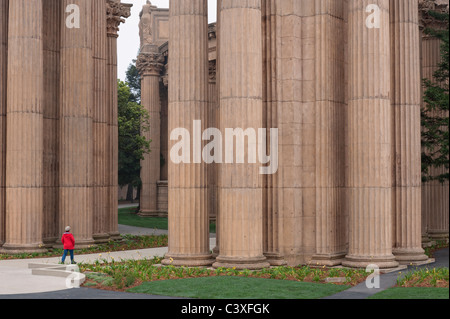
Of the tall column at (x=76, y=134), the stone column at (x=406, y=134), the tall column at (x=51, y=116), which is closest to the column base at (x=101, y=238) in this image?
the tall column at (x=76, y=134)

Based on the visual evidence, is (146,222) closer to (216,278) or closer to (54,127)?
(54,127)

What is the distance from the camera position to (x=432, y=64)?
128ft

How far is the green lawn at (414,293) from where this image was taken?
691 inches

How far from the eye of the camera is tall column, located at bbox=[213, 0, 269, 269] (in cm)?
2333

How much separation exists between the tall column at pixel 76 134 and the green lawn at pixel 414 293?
19.6 metres

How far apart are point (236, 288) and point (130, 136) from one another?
156ft

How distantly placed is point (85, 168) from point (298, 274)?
16.1 metres

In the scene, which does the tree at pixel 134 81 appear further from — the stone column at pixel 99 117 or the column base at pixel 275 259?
the column base at pixel 275 259

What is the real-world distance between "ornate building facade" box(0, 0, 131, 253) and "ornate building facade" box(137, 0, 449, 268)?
10.2 meters

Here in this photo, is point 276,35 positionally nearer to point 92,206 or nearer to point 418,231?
point 418,231

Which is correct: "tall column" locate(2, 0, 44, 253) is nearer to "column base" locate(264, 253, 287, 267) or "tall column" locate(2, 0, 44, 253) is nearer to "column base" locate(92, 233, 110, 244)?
"column base" locate(92, 233, 110, 244)

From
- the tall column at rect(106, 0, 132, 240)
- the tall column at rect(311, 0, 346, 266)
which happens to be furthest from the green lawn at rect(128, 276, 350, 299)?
the tall column at rect(106, 0, 132, 240)

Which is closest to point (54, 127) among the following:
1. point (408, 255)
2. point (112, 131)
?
point (112, 131)
